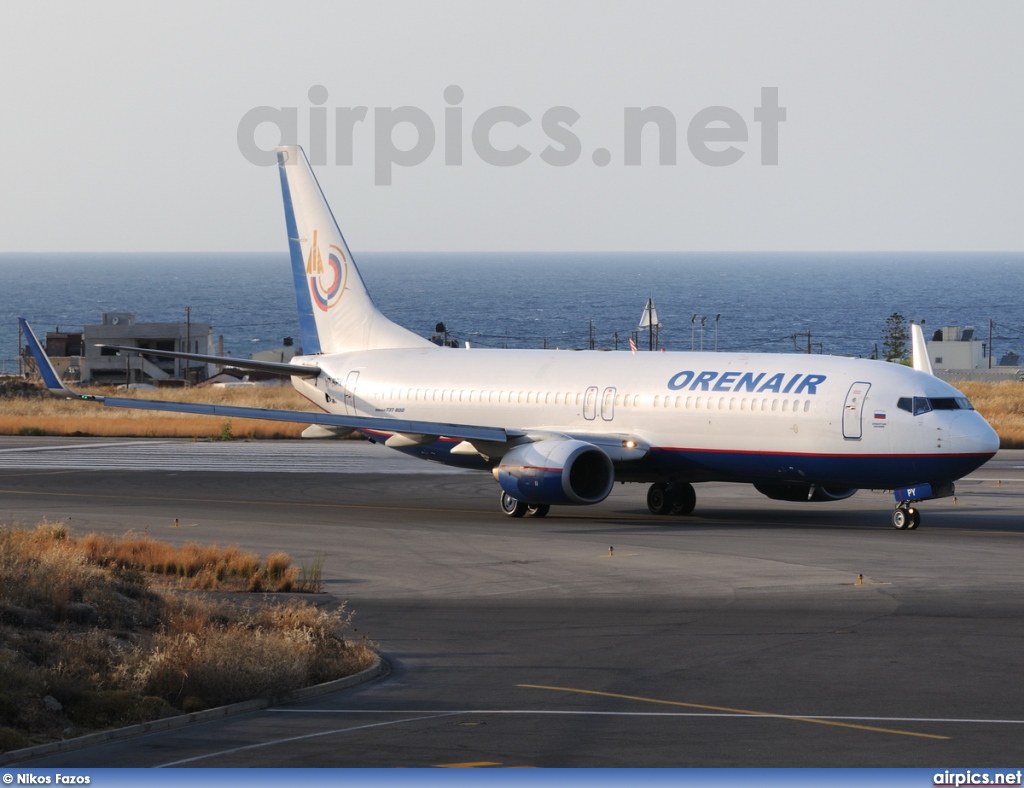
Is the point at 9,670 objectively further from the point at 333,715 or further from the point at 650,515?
the point at 650,515

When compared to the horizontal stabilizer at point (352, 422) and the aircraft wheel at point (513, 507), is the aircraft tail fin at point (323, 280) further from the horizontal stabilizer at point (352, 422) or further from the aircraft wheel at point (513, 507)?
the aircraft wheel at point (513, 507)

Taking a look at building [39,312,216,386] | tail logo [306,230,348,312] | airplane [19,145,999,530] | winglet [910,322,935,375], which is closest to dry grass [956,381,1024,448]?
winglet [910,322,935,375]

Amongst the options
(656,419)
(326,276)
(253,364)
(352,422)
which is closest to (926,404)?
(656,419)

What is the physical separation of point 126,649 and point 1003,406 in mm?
66200

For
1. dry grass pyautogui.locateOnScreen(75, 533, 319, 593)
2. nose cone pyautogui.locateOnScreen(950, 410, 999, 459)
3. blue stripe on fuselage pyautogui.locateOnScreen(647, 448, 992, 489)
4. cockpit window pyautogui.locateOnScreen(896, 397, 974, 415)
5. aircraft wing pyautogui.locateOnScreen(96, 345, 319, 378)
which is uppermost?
aircraft wing pyautogui.locateOnScreen(96, 345, 319, 378)

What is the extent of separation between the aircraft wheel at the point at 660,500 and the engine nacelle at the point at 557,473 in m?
2.93

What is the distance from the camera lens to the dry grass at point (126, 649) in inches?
631

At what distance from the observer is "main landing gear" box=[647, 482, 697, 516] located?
3938 cm

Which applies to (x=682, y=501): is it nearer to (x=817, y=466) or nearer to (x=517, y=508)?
(x=517, y=508)

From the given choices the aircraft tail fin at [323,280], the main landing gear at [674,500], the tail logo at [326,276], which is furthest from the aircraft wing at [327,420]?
the tail logo at [326,276]

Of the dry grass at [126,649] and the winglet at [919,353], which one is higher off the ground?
the winglet at [919,353]

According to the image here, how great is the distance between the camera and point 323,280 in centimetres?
4791

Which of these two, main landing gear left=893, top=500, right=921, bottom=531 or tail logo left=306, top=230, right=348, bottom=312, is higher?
tail logo left=306, top=230, right=348, bottom=312

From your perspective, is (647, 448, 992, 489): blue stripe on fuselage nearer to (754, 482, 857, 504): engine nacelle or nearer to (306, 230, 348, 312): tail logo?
(754, 482, 857, 504): engine nacelle
